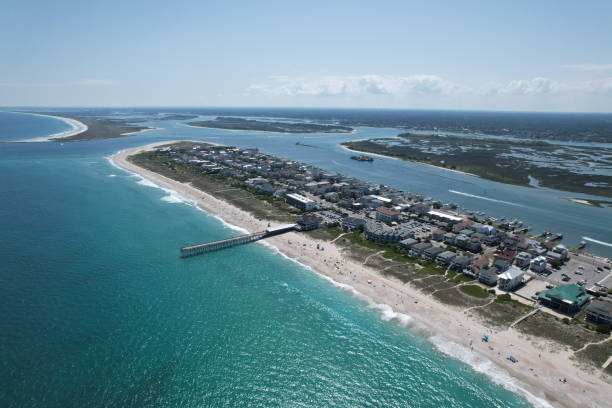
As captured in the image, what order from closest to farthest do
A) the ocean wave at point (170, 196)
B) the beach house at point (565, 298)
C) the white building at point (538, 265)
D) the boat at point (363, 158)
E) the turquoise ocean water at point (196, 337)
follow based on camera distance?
the turquoise ocean water at point (196, 337) → the beach house at point (565, 298) → the white building at point (538, 265) → the ocean wave at point (170, 196) → the boat at point (363, 158)

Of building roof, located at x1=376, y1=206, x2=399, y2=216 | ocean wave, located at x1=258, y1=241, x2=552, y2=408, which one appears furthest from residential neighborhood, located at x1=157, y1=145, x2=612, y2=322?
ocean wave, located at x1=258, y1=241, x2=552, y2=408

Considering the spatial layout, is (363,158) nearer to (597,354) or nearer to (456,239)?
(456,239)

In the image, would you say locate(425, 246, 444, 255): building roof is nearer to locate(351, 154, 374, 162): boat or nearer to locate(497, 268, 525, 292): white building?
locate(497, 268, 525, 292): white building

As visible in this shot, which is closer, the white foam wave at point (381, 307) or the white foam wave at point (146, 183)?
the white foam wave at point (381, 307)

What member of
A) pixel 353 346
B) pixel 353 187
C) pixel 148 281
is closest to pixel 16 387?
pixel 148 281

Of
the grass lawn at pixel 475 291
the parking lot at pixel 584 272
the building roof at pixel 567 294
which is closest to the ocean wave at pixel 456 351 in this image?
the grass lawn at pixel 475 291

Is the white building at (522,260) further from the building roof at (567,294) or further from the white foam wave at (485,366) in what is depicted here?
the white foam wave at (485,366)
